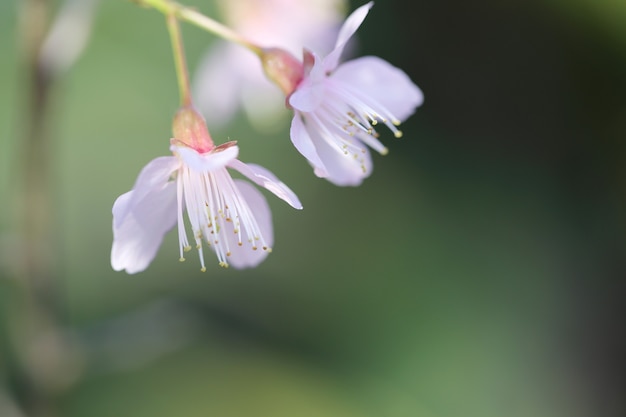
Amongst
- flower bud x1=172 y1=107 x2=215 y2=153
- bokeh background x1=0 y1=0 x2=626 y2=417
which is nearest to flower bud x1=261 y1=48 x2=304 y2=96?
flower bud x1=172 y1=107 x2=215 y2=153

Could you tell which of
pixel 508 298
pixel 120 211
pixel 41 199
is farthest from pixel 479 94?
pixel 120 211

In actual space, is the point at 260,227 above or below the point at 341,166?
below

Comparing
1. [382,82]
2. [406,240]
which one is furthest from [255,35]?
[406,240]

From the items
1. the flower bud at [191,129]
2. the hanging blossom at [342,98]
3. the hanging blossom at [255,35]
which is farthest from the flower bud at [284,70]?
the hanging blossom at [255,35]

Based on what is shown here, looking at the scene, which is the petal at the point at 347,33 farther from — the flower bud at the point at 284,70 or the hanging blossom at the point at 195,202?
the hanging blossom at the point at 195,202

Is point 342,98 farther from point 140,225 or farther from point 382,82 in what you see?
point 140,225
